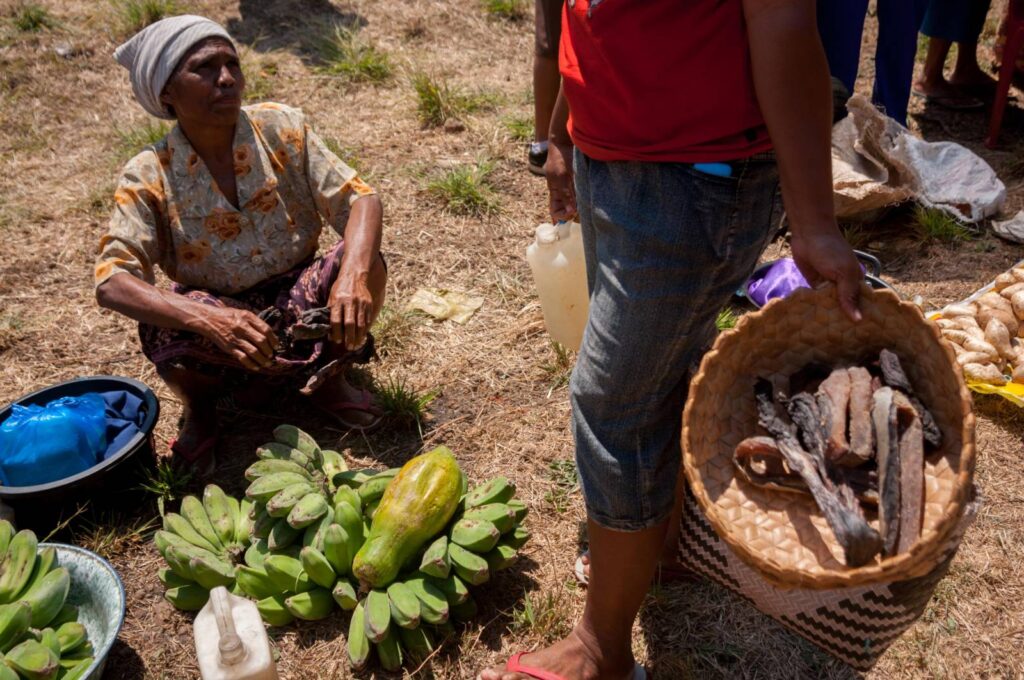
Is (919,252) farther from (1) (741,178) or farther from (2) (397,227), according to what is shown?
(1) (741,178)

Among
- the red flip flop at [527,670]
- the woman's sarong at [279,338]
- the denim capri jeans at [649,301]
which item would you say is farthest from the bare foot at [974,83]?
the red flip flop at [527,670]

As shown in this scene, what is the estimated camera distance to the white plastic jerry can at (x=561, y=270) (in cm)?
312

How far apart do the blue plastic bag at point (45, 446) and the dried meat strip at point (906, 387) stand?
250 centimetres

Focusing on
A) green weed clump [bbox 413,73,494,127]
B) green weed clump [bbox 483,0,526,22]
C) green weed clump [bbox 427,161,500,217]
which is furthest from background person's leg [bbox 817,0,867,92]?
green weed clump [bbox 483,0,526,22]

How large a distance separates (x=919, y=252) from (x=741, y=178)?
288cm

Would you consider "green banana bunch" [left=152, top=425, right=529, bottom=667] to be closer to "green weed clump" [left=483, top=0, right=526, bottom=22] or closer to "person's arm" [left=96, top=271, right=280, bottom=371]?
"person's arm" [left=96, top=271, right=280, bottom=371]

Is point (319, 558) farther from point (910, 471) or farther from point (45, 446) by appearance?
point (910, 471)

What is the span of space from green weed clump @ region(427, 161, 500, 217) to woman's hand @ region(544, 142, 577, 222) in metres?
2.01

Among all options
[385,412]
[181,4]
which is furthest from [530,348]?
[181,4]

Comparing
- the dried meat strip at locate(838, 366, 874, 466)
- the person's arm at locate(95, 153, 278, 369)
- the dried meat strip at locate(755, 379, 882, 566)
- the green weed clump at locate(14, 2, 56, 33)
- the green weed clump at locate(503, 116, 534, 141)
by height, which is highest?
the dried meat strip at locate(838, 366, 874, 466)

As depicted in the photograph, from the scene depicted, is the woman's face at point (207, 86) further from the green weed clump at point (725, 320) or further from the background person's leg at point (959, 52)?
the background person's leg at point (959, 52)

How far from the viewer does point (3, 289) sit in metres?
4.27

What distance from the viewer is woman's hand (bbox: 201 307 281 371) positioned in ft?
9.32

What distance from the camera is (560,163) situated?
7.98 feet
